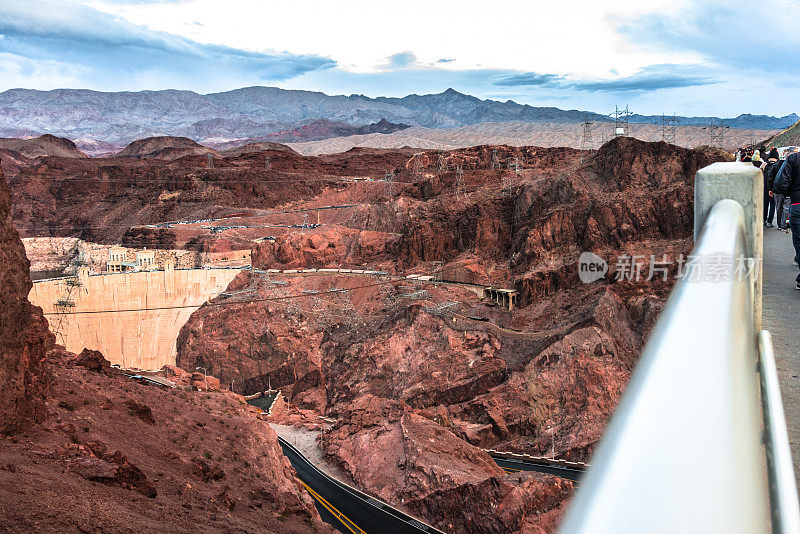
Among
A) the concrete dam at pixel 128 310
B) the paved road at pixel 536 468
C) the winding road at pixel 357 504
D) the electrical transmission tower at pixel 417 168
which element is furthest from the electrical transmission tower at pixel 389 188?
the winding road at pixel 357 504

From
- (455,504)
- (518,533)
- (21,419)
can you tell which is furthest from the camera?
(455,504)

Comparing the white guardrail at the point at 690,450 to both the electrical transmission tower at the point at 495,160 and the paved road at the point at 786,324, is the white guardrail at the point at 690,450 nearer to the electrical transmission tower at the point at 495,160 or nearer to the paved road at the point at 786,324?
the paved road at the point at 786,324

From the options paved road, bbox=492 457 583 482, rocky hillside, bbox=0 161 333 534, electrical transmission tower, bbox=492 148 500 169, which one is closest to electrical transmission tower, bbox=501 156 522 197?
electrical transmission tower, bbox=492 148 500 169

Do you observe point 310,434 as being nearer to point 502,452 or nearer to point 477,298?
point 502,452

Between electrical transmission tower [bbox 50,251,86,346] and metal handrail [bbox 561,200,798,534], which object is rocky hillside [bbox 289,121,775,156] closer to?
electrical transmission tower [bbox 50,251,86,346]

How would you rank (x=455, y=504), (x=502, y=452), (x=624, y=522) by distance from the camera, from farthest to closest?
1. (x=502, y=452)
2. (x=455, y=504)
3. (x=624, y=522)

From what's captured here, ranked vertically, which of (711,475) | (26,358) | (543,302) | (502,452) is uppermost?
(711,475)

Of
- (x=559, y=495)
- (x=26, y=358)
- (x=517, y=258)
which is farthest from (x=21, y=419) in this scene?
(x=517, y=258)
